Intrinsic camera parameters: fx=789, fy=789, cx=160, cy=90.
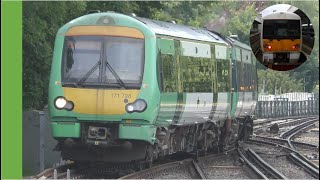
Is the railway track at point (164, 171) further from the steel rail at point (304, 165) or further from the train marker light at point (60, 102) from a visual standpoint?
the train marker light at point (60, 102)

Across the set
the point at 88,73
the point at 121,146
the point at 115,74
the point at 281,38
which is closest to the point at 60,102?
the point at 88,73

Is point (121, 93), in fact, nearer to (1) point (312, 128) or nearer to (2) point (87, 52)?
(2) point (87, 52)

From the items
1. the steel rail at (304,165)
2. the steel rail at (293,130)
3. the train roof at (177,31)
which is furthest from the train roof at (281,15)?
the steel rail at (293,130)

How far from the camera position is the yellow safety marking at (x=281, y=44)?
1012 cm

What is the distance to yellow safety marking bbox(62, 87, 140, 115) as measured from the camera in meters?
13.2

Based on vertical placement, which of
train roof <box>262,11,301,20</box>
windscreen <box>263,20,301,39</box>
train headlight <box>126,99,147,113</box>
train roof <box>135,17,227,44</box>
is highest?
train roof <box>135,17,227,44</box>

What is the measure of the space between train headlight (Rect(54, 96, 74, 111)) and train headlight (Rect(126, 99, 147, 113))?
100 cm

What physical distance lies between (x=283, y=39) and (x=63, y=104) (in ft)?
14.8

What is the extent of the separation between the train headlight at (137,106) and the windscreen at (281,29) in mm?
2919

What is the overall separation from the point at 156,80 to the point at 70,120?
1611 mm

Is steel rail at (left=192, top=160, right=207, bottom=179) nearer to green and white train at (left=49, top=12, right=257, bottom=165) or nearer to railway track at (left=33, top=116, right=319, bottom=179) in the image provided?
railway track at (left=33, top=116, right=319, bottom=179)

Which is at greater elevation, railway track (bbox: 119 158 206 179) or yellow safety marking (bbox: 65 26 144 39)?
yellow safety marking (bbox: 65 26 144 39)

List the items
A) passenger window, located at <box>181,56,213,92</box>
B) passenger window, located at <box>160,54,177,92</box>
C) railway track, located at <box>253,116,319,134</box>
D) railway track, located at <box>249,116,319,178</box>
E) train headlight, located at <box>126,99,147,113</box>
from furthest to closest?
railway track, located at <box>253,116,319,134</box>, passenger window, located at <box>181,56,213,92</box>, railway track, located at <box>249,116,319,178</box>, passenger window, located at <box>160,54,177,92</box>, train headlight, located at <box>126,99,147,113</box>

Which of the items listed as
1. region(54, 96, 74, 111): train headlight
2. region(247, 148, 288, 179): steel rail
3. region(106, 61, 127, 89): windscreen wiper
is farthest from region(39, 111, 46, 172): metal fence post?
region(247, 148, 288, 179): steel rail
